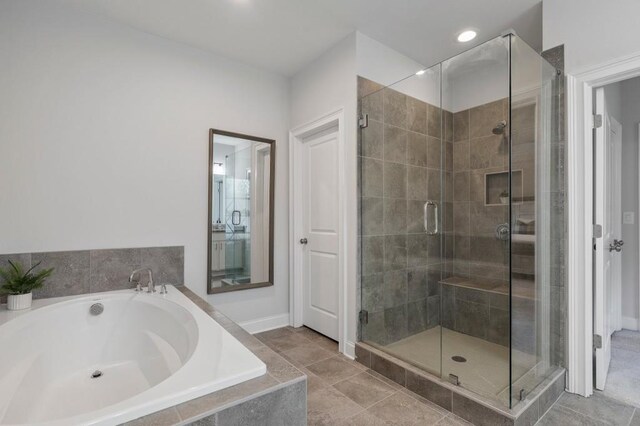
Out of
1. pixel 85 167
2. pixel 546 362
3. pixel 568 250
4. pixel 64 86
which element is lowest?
pixel 546 362

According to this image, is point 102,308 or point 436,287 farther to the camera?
point 436,287

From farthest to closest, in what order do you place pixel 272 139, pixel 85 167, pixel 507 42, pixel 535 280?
pixel 272 139, pixel 85 167, pixel 535 280, pixel 507 42

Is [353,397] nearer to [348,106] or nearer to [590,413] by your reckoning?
[590,413]

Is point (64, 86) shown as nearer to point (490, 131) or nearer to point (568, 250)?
point (490, 131)

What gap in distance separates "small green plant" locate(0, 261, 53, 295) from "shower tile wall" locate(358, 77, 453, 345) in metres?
2.24

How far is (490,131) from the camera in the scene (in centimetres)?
220

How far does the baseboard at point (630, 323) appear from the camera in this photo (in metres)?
2.94

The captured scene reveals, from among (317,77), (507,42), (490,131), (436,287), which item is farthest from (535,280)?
(317,77)

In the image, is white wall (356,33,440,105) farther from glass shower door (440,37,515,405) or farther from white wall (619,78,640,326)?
white wall (619,78,640,326)

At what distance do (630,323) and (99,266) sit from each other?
4676 millimetres

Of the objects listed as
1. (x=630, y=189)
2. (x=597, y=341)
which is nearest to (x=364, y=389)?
(x=597, y=341)

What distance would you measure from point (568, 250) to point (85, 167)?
11.0 ft

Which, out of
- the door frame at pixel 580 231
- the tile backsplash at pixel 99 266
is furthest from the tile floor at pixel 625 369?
the tile backsplash at pixel 99 266

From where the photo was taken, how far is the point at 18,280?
1.96m
